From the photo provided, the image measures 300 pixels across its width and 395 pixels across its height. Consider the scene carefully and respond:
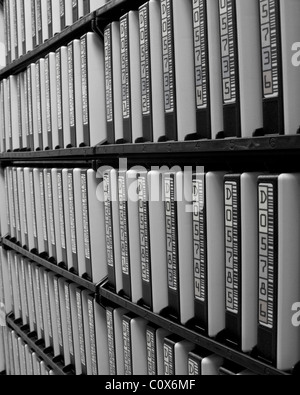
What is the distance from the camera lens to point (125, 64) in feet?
4.24

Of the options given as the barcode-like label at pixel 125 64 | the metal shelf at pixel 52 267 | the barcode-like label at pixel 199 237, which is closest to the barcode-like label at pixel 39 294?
the metal shelf at pixel 52 267

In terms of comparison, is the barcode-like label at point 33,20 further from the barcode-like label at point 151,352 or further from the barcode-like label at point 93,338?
the barcode-like label at point 151,352

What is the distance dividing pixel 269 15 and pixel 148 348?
2.58 ft

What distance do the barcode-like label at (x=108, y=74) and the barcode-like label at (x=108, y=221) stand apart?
0.52ft

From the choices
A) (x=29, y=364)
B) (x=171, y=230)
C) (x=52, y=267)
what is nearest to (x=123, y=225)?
(x=171, y=230)

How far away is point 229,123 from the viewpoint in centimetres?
97

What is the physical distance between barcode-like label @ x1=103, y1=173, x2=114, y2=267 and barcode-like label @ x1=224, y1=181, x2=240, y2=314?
474 mm

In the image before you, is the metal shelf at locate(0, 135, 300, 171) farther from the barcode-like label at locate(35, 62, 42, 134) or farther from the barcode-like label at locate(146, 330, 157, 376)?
the barcode-like label at locate(146, 330, 157, 376)

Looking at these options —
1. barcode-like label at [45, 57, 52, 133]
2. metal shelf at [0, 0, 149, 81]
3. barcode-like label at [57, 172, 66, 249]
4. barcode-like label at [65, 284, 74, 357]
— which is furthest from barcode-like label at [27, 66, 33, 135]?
barcode-like label at [65, 284, 74, 357]

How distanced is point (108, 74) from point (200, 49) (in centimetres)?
41

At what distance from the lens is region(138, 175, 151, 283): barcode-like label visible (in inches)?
48.4

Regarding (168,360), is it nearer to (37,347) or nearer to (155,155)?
(155,155)

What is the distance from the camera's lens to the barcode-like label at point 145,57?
3.91ft
